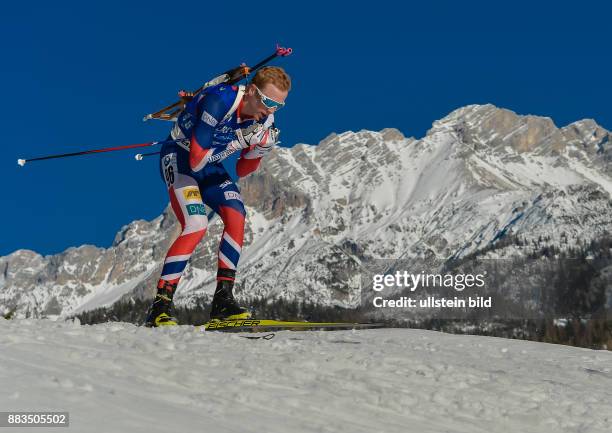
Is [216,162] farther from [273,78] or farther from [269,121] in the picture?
[273,78]

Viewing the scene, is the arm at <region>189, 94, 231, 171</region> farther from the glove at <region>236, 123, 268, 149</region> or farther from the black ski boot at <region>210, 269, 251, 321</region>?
the black ski boot at <region>210, 269, 251, 321</region>

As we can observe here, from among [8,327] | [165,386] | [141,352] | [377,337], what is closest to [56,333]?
[8,327]

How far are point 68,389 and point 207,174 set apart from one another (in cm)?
763

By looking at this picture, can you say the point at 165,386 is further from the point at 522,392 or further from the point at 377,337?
the point at 377,337

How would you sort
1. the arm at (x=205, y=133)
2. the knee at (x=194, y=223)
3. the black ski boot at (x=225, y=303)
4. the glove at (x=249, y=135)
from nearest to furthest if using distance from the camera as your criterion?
the arm at (x=205, y=133) → the glove at (x=249, y=135) → the knee at (x=194, y=223) → the black ski boot at (x=225, y=303)

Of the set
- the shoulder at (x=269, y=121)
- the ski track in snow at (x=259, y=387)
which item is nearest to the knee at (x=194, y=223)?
the shoulder at (x=269, y=121)

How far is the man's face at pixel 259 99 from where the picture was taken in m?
12.3

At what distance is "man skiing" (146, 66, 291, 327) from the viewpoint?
39.9 ft

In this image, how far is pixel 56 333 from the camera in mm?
8820

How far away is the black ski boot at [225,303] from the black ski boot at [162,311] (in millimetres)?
768

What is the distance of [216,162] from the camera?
13180mm

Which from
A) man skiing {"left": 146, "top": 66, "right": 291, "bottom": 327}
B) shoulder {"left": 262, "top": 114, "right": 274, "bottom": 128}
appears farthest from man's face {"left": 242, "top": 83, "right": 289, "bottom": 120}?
shoulder {"left": 262, "top": 114, "right": 274, "bottom": 128}

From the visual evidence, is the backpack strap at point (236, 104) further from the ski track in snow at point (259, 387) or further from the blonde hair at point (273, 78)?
the ski track in snow at point (259, 387)

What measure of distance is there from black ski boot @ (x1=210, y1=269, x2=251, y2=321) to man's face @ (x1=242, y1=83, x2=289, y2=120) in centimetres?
266
